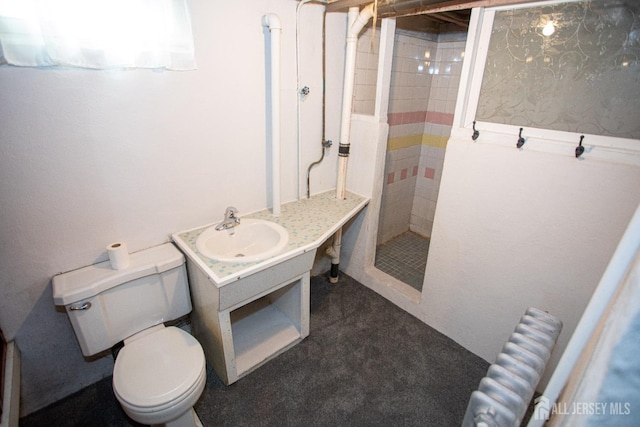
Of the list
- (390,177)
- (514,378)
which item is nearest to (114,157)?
(514,378)

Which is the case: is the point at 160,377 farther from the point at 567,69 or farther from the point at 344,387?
the point at 567,69

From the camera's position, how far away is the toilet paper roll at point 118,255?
4.68 ft

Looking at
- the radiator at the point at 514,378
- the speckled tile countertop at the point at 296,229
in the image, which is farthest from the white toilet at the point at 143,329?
the radiator at the point at 514,378

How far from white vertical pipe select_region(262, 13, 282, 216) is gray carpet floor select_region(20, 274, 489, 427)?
97 cm

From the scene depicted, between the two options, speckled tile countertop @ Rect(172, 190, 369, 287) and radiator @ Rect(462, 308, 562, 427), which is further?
speckled tile countertop @ Rect(172, 190, 369, 287)

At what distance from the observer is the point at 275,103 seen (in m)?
1.78

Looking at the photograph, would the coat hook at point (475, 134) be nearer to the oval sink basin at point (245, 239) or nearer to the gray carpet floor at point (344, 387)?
the oval sink basin at point (245, 239)

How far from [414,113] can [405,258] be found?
1402 millimetres

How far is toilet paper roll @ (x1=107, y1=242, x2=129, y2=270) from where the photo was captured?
1428mm

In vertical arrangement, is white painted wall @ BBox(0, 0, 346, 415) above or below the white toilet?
above

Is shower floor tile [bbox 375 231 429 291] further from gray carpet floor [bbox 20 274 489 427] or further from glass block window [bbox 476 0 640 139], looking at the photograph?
glass block window [bbox 476 0 640 139]

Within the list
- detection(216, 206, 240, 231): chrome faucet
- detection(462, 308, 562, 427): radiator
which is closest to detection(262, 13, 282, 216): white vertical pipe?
detection(216, 206, 240, 231): chrome faucet

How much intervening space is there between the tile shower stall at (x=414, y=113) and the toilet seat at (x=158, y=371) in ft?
6.33

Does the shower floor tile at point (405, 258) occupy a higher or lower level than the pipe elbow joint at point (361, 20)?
lower
